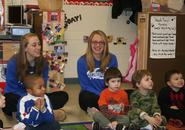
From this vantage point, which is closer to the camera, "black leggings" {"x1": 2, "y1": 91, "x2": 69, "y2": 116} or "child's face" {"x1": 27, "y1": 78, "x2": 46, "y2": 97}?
"child's face" {"x1": 27, "y1": 78, "x2": 46, "y2": 97}

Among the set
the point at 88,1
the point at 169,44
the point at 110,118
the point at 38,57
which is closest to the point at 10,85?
the point at 38,57

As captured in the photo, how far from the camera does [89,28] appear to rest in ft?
17.1

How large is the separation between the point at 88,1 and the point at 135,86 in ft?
7.58

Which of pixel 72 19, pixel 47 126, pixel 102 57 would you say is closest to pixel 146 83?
pixel 102 57

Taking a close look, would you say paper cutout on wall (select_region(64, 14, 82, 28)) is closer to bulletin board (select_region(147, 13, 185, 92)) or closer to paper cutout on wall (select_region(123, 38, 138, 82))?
paper cutout on wall (select_region(123, 38, 138, 82))

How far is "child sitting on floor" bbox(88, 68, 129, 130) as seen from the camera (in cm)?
286

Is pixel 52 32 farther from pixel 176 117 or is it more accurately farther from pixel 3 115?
pixel 176 117

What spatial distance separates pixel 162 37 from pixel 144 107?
127cm

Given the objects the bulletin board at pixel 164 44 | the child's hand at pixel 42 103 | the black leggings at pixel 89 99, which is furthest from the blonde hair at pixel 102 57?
the child's hand at pixel 42 103

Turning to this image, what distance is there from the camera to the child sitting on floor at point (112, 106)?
9.38 ft

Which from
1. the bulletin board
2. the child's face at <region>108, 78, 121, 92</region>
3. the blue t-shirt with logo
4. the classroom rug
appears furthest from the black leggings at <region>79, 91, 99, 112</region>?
the bulletin board

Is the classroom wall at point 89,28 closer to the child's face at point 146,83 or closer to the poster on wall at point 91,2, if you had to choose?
the poster on wall at point 91,2

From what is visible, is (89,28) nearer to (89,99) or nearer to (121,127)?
(89,99)

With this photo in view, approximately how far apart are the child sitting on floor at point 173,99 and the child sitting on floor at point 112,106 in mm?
392
